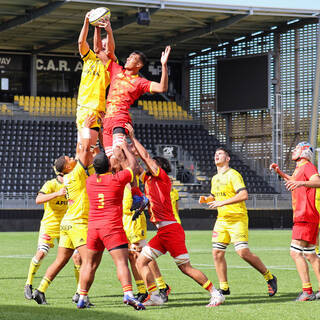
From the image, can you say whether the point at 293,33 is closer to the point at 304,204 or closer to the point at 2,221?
the point at 2,221

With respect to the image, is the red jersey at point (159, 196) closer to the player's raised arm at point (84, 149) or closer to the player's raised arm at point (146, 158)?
the player's raised arm at point (146, 158)

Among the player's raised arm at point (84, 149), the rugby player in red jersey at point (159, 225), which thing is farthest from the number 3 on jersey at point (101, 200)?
the player's raised arm at point (84, 149)

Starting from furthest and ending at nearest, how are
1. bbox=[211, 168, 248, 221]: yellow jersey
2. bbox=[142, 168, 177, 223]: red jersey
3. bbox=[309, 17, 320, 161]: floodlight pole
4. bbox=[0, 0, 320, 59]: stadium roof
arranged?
bbox=[309, 17, 320, 161]: floodlight pole
bbox=[0, 0, 320, 59]: stadium roof
bbox=[211, 168, 248, 221]: yellow jersey
bbox=[142, 168, 177, 223]: red jersey

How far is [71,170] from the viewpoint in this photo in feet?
32.0

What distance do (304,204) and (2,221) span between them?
22255mm

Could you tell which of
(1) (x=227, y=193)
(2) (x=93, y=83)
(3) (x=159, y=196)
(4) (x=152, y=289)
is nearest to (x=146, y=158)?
(3) (x=159, y=196)

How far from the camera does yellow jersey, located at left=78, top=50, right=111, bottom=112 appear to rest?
10828 mm

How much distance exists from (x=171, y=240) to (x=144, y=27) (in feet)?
97.8

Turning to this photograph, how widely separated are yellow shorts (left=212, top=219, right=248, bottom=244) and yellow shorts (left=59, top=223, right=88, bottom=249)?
2.43 meters

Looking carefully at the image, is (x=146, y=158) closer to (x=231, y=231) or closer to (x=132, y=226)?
(x=132, y=226)

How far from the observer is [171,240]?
29.8 feet

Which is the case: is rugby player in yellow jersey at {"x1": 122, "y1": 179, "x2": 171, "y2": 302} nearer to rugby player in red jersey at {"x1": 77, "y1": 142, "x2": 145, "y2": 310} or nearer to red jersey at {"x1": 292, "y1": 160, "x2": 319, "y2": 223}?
rugby player in red jersey at {"x1": 77, "y1": 142, "x2": 145, "y2": 310}

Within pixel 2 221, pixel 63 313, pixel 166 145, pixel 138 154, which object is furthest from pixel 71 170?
pixel 166 145

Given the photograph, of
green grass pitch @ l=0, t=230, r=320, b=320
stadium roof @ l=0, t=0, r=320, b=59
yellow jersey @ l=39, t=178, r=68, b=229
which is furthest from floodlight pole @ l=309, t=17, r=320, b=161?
yellow jersey @ l=39, t=178, r=68, b=229
